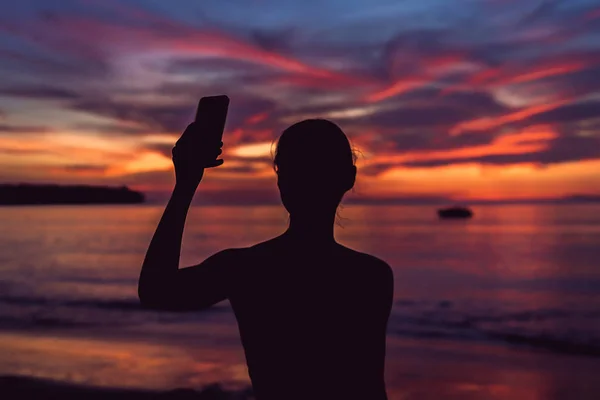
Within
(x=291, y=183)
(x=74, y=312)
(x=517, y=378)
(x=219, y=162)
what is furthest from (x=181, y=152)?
(x=74, y=312)

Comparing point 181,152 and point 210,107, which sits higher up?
point 210,107

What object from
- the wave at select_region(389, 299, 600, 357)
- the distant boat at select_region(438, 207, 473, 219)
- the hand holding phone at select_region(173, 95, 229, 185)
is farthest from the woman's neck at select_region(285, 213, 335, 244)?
the distant boat at select_region(438, 207, 473, 219)

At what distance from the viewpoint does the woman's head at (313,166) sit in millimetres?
1671

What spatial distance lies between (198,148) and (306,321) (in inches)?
21.6

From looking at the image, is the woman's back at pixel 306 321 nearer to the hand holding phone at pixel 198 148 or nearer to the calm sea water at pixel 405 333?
the hand holding phone at pixel 198 148

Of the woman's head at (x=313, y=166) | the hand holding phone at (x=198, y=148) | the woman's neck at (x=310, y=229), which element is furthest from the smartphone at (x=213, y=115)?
the woman's neck at (x=310, y=229)

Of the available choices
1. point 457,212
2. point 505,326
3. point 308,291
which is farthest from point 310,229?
point 457,212

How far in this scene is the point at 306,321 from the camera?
1691 millimetres

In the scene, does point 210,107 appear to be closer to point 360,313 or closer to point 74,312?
point 360,313

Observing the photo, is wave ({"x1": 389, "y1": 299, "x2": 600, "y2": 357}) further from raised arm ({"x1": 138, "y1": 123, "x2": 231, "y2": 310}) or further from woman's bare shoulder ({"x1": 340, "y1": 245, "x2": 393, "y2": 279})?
raised arm ({"x1": 138, "y1": 123, "x2": 231, "y2": 310})

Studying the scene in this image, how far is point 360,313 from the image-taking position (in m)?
1.73

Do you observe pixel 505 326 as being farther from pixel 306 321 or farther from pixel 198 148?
pixel 198 148

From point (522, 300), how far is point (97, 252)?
29.9m

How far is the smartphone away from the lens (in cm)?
155
